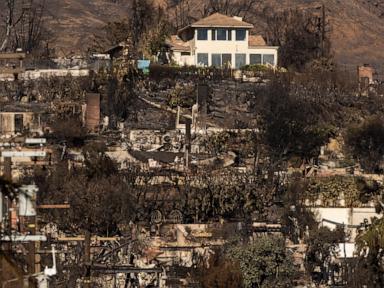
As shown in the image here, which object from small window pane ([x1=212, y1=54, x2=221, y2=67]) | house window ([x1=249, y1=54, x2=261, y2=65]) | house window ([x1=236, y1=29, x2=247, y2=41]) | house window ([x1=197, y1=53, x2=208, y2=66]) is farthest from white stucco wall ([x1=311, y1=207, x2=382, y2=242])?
house window ([x1=236, y1=29, x2=247, y2=41])

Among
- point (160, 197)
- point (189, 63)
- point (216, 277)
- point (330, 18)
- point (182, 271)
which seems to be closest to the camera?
point (216, 277)

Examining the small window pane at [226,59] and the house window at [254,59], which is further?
the house window at [254,59]

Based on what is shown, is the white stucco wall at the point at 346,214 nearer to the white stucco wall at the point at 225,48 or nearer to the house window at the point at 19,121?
the house window at the point at 19,121

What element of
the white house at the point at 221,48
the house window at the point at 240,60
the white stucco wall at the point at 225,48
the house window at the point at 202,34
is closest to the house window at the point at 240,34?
the white house at the point at 221,48

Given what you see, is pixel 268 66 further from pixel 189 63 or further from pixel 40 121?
pixel 40 121

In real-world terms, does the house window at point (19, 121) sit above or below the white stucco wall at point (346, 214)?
above

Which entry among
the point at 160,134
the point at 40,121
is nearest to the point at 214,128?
the point at 160,134
